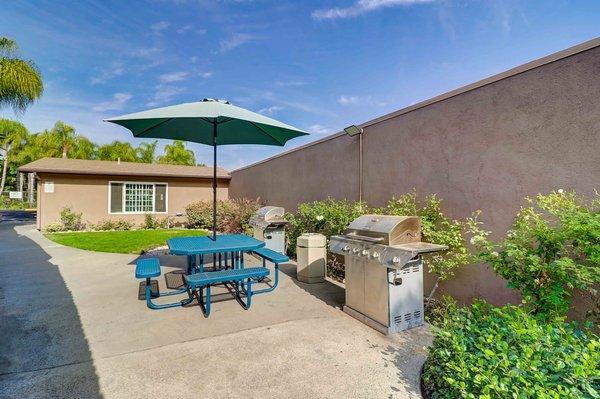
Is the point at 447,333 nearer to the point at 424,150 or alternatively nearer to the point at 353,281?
the point at 353,281

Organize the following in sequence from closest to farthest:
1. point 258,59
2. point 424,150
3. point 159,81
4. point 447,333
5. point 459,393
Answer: point 459,393 → point 447,333 → point 424,150 → point 258,59 → point 159,81

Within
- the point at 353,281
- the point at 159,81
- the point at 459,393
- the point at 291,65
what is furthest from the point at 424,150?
the point at 159,81

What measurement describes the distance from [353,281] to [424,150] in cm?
245

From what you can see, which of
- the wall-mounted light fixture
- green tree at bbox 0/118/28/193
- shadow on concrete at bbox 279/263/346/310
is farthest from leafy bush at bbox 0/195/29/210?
the wall-mounted light fixture

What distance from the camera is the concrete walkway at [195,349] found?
2.50 m

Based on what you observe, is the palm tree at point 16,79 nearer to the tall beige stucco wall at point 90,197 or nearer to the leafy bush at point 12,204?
the tall beige stucco wall at point 90,197

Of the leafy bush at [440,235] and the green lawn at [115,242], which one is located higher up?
the leafy bush at [440,235]

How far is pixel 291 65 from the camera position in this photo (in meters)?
10.2

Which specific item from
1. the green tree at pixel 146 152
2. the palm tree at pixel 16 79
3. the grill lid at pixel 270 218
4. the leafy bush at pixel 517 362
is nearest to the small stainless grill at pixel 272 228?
the grill lid at pixel 270 218

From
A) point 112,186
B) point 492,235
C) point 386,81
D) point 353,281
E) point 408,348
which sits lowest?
point 408,348

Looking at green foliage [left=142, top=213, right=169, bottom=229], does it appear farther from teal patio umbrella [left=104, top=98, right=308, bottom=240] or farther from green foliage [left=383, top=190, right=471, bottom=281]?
green foliage [left=383, top=190, right=471, bottom=281]

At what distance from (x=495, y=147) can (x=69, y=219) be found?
1621 centimetres

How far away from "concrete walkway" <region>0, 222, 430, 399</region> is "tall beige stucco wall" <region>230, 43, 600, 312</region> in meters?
1.91

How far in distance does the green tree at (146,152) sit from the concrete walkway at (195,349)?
29.9 meters
